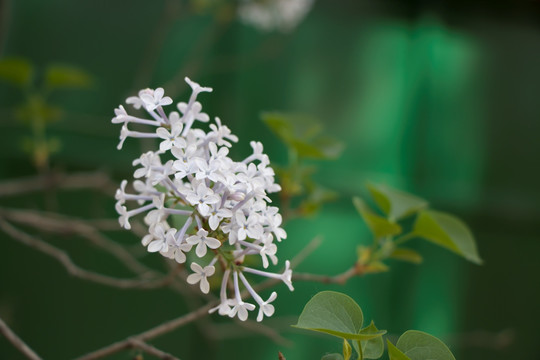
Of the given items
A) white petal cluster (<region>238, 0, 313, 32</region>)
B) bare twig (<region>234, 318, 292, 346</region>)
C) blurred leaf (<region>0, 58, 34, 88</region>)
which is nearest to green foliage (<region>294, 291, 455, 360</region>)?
bare twig (<region>234, 318, 292, 346</region>)

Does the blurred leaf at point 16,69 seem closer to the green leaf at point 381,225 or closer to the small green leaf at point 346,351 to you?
the green leaf at point 381,225

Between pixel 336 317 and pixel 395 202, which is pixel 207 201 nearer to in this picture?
pixel 336 317

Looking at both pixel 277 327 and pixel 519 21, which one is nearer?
pixel 277 327

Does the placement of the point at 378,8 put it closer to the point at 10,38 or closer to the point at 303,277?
the point at 10,38

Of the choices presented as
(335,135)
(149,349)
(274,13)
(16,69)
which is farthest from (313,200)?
(335,135)

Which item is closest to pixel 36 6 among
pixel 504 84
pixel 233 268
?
pixel 233 268

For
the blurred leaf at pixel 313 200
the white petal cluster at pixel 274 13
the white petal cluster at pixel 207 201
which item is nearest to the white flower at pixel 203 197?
the white petal cluster at pixel 207 201
